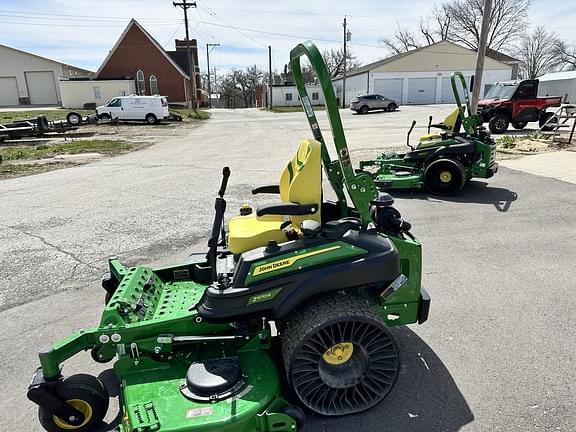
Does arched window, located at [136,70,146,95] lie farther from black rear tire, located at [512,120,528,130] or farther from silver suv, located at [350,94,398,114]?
black rear tire, located at [512,120,528,130]

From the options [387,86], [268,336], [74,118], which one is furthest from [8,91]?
[268,336]

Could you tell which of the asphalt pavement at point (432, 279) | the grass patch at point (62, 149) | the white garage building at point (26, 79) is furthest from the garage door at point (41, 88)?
the asphalt pavement at point (432, 279)

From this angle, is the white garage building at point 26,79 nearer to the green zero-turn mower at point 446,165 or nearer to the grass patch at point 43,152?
the grass patch at point 43,152

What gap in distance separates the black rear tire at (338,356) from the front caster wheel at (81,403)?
1146mm

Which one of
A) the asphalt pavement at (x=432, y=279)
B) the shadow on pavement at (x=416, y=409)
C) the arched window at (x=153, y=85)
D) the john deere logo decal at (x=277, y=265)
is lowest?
the shadow on pavement at (x=416, y=409)

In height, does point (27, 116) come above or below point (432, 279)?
above

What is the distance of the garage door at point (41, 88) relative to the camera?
4997cm

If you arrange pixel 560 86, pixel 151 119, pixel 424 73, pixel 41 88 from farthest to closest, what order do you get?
pixel 41 88, pixel 424 73, pixel 560 86, pixel 151 119

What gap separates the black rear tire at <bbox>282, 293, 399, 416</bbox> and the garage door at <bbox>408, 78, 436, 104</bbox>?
47.2 meters

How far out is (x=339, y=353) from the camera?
273 centimetres

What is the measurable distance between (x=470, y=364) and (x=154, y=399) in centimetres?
223

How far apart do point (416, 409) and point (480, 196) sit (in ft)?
20.1

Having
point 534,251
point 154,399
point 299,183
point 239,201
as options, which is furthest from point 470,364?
point 239,201

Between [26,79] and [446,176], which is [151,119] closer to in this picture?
[446,176]
